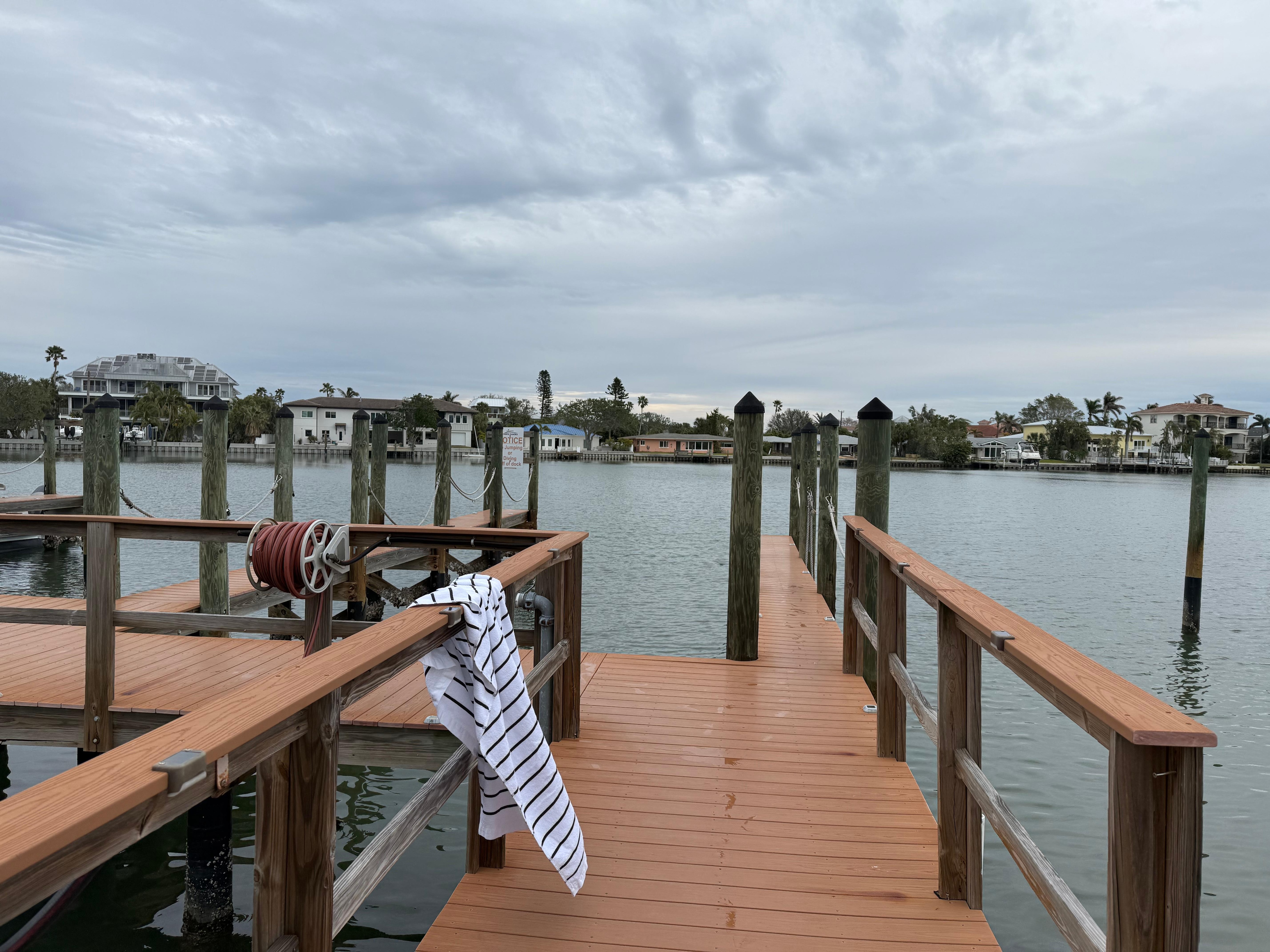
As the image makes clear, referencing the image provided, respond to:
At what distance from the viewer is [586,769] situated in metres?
4.07

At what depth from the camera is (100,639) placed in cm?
383

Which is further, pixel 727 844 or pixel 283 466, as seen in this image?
pixel 283 466

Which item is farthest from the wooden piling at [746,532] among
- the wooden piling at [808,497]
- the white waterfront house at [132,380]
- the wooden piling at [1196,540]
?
the white waterfront house at [132,380]

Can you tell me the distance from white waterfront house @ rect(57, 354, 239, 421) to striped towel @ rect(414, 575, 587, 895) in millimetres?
101230

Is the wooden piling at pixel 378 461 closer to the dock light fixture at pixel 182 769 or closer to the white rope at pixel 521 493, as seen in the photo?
the white rope at pixel 521 493

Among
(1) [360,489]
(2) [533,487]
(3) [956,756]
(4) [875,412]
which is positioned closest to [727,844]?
(3) [956,756]

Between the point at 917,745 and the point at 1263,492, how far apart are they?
6851 cm

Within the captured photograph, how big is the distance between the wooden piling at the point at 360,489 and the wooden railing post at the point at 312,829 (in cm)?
831

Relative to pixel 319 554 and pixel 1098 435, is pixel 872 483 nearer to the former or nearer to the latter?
pixel 319 554

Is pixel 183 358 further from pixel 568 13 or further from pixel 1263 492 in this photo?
pixel 1263 492

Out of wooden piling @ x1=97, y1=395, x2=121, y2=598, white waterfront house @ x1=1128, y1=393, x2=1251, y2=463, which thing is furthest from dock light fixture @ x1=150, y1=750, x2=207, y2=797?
white waterfront house @ x1=1128, y1=393, x2=1251, y2=463

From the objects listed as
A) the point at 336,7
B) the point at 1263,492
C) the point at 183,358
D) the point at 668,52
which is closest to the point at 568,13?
the point at 668,52

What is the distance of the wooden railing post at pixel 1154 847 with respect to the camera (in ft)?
4.73

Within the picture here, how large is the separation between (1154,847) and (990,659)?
908 centimetres
